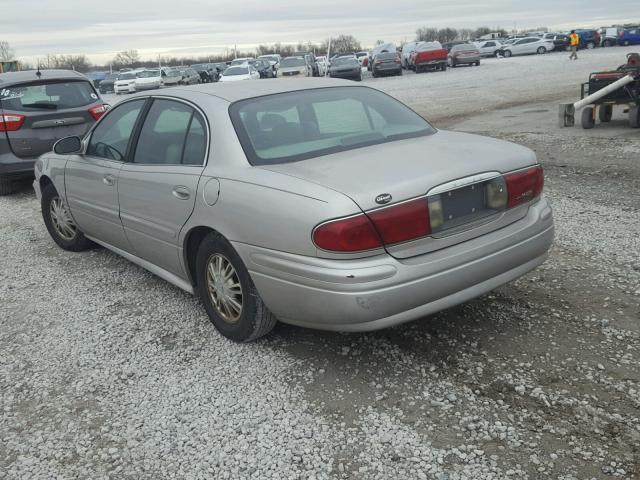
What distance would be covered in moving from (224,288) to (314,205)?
1053 millimetres

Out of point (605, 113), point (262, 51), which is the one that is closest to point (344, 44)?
point (262, 51)

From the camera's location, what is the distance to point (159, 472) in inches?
111

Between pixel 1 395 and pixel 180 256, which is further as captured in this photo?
pixel 180 256

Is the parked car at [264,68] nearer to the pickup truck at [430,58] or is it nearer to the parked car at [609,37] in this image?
the pickup truck at [430,58]

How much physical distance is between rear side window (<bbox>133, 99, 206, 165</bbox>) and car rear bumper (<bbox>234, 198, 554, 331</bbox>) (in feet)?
2.95

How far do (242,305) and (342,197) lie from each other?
Answer: 1.07 meters

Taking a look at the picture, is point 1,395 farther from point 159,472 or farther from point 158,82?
point 158,82

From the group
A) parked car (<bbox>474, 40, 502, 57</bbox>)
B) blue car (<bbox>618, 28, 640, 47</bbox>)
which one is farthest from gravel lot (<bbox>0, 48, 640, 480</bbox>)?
blue car (<bbox>618, 28, 640, 47</bbox>)

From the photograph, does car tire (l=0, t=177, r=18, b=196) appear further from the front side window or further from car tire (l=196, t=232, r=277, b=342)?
car tire (l=196, t=232, r=277, b=342)

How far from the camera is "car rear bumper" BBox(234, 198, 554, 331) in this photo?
10.1 feet

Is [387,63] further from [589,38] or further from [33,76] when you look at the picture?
[33,76]

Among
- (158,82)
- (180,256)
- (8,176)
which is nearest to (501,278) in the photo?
(180,256)

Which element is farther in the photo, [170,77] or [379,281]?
[170,77]

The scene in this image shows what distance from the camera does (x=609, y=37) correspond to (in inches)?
2157
